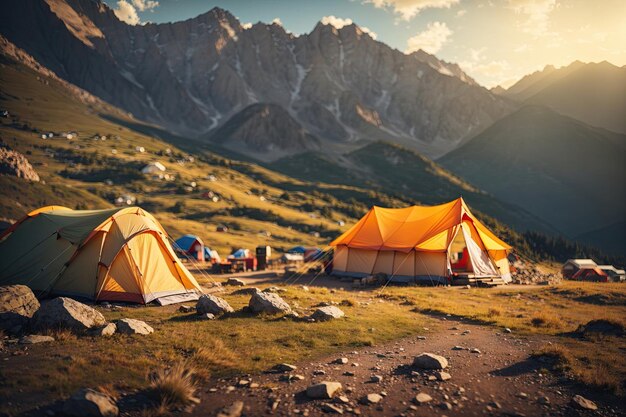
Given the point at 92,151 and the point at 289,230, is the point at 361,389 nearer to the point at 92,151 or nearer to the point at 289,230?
the point at 289,230

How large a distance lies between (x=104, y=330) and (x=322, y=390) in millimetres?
6819

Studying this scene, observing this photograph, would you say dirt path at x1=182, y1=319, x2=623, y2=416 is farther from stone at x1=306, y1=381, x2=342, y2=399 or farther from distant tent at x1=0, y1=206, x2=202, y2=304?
distant tent at x1=0, y1=206, x2=202, y2=304

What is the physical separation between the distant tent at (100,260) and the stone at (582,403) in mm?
14622

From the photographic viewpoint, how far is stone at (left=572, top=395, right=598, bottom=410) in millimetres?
8391

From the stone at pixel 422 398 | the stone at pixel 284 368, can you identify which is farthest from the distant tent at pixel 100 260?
the stone at pixel 422 398

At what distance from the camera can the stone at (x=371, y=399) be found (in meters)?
8.28

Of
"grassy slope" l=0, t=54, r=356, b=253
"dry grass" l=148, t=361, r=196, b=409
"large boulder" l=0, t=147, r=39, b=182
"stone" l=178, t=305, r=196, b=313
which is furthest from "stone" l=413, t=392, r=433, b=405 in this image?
"large boulder" l=0, t=147, r=39, b=182

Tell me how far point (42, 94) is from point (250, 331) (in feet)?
702

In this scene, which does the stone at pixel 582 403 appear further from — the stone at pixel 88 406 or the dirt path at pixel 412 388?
the stone at pixel 88 406

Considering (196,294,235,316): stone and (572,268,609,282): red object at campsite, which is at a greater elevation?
(196,294,235,316): stone

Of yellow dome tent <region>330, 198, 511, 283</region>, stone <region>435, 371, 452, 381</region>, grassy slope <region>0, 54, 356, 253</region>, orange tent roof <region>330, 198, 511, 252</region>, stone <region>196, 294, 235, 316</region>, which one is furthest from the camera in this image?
grassy slope <region>0, 54, 356, 253</region>

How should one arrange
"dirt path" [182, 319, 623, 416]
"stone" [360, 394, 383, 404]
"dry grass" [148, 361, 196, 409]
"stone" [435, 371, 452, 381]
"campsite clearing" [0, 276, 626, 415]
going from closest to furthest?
"dry grass" [148, 361, 196, 409], "dirt path" [182, 319, 623, 416], "stone" [360, 394, 383, 404], "campsite clearing" [0, 276, 626, 415], "stone" [435, 371, 452, 381]

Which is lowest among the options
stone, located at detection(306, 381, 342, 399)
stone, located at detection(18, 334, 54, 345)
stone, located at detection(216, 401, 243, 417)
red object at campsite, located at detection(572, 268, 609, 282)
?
red object at campsite, located at detection(572, 268, 609, 282)

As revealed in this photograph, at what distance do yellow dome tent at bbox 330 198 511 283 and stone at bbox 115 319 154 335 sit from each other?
20201mm
